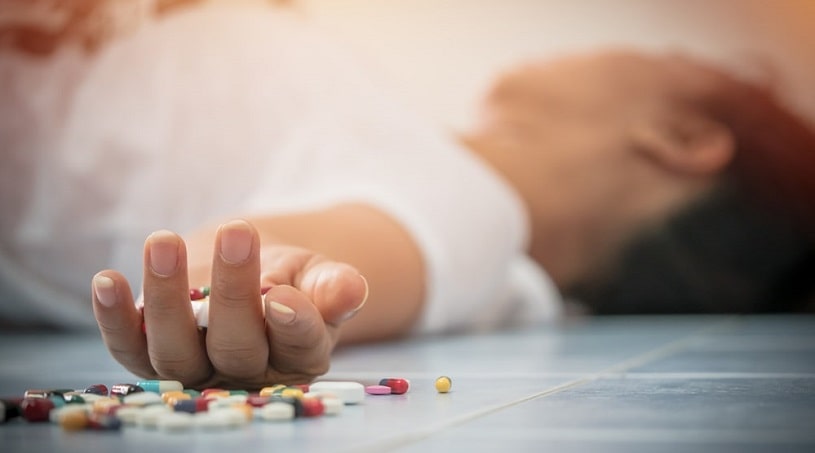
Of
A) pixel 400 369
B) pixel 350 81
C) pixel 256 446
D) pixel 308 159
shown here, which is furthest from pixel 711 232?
pixel 256 446

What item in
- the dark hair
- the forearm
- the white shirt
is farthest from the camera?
the dark hair

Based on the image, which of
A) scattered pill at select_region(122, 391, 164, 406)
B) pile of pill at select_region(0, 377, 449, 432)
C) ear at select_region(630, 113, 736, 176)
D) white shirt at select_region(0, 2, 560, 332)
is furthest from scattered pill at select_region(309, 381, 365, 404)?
ear at select_region(630, 113, 736, 176)

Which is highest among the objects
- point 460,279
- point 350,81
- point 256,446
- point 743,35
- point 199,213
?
point 743,35

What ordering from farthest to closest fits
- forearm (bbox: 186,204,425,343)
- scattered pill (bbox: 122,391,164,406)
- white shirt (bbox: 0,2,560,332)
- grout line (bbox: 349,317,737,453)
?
white shirt (bbox: 0,2,560,332)
forearm (bbox: 186,204,425,343)
scattered pill (bbox: 122,391,164,406)
grout line (bbox: 349,317,737,453)

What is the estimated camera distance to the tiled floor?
1.64ft

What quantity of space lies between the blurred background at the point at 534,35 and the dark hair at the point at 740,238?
89 mm

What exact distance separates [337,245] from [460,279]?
33cm

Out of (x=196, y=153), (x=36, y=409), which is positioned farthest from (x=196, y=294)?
(x=196, y=153)

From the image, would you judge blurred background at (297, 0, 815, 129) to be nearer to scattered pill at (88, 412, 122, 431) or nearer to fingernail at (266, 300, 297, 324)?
fingernail at (266, 300, 297, 324)

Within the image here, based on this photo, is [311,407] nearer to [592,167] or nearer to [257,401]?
[257,401]

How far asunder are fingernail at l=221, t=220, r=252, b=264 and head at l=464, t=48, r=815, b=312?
5.88 feet

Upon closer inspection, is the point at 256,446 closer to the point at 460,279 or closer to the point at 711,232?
the point at 460,279

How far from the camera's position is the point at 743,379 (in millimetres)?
804

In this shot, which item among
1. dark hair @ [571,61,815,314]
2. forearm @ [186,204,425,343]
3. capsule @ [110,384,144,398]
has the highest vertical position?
dark hair @ [571,61,815,314]
